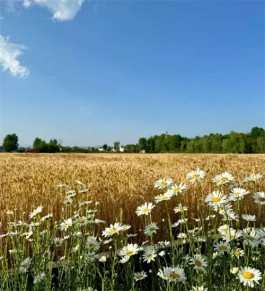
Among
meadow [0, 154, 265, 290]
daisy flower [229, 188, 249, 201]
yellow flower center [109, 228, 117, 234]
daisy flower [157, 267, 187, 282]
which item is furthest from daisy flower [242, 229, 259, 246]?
yellow flower center [109, 228, 117, 234]

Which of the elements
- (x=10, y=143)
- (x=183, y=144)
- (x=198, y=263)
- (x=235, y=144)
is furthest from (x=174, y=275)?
(x=10, y=143)

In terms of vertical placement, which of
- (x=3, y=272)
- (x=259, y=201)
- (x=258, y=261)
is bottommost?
(x=3, y=272)

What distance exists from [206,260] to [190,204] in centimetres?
232

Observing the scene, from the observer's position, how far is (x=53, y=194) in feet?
12.6

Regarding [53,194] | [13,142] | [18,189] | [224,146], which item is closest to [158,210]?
[53,194]

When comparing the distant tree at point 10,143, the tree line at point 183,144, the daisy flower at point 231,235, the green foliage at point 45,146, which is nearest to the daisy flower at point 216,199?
the daisy flower at point 231,235

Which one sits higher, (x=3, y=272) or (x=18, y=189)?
(x=18, y=189)

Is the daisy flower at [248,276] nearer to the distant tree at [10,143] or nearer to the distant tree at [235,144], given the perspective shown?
the distant tree at [235,144]

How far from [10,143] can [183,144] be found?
110 feet

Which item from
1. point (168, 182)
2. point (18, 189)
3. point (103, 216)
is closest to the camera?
point (168, 182)

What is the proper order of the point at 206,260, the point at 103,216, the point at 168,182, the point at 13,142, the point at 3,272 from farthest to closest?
the point at 13,142
the point at 103,216
the point at 3,272
the point at 168,182
the point at 206,260

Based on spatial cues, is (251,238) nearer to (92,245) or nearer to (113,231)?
(113,231)

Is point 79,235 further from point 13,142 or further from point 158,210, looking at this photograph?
point 13,142

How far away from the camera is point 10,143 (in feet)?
232
